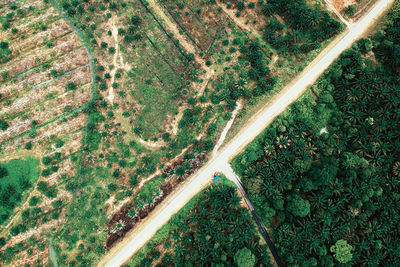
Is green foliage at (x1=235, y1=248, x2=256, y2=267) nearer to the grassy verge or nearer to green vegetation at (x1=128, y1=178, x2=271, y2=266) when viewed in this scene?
green vegetation at (x1=128, y1=178, x2=271, y2=266)

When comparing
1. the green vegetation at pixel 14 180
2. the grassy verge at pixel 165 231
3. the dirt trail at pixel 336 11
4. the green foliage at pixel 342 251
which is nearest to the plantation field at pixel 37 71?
the green vegetation at pixel 14 180

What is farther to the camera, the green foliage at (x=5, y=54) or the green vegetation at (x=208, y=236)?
the green foliage at (x=5, y=54)

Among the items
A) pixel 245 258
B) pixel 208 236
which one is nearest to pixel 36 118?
pixel 208 236

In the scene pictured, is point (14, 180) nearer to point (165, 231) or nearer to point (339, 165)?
point (165, 231)

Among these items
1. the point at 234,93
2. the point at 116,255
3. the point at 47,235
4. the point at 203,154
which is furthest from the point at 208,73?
the point at 47,235

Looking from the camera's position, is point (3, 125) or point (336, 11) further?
point (336, 11)

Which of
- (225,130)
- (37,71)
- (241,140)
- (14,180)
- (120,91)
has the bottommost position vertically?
(241,140)

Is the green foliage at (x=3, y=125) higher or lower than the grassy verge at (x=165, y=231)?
higher

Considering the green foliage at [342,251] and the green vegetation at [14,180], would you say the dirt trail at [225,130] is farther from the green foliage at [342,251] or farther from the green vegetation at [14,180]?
the green vegetation at [14,180]
